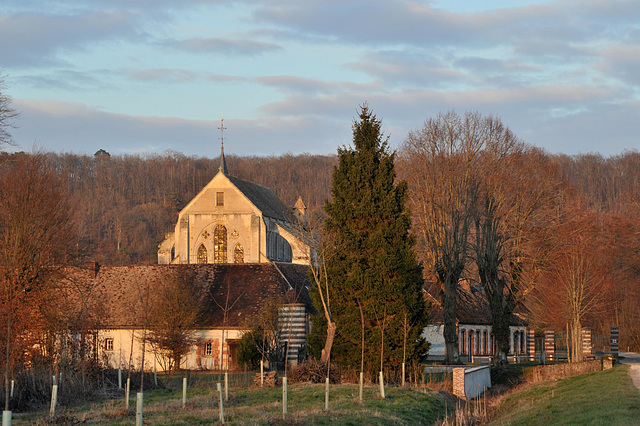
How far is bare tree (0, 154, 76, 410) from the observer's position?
3172cm

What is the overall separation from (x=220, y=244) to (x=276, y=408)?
2094 inches

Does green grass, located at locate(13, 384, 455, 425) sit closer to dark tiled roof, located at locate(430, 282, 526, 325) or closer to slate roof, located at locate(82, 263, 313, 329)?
slate roof, located at locate(82, 263, 313, 329)

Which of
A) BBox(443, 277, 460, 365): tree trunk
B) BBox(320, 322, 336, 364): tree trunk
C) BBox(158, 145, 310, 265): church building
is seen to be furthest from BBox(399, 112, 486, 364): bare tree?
BBox(158, 145, 310, 265): church building

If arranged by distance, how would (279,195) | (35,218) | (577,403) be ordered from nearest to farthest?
1. (577,403)
2. (35,218)
3. (279,195)

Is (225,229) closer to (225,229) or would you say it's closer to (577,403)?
(225,229)

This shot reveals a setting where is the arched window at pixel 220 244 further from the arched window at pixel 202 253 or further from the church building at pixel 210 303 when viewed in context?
the church building at pixel 210 303

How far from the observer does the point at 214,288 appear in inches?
1907

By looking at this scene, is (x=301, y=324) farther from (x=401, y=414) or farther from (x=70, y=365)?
(x=401, y=414)

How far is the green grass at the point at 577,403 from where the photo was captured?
65.9 ft

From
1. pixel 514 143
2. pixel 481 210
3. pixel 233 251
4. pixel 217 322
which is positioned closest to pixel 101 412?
pixel 217 322

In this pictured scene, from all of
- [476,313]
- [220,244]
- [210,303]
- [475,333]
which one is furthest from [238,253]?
[210,303]

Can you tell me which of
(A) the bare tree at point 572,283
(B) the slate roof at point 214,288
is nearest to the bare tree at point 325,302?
(B) the slate roof at point 214,288

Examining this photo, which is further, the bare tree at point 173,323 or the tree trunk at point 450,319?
the bare tree at point 173,323

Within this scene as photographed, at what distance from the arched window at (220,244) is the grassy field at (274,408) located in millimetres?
45375
